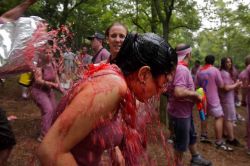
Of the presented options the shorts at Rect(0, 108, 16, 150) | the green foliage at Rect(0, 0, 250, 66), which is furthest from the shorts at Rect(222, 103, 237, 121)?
the shorts at Rect(0, 108, 16, 150)

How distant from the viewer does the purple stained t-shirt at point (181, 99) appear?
17.2 ft

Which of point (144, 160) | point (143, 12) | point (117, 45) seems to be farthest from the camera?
point (143, 12)

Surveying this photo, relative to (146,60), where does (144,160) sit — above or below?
below

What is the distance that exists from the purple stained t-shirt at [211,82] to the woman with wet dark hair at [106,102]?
18.3ft

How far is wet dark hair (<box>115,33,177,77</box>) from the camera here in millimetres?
1682

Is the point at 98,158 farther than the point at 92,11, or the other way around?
the point at 92,11

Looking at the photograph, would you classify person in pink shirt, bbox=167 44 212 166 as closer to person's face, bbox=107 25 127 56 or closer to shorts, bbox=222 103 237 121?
person's face, bbox=107 25 127 56

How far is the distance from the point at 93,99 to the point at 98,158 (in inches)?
17.4

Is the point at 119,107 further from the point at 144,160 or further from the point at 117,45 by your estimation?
the point at 117,45

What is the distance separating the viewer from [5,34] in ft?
9.71

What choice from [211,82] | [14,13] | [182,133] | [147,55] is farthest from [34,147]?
[147,55]

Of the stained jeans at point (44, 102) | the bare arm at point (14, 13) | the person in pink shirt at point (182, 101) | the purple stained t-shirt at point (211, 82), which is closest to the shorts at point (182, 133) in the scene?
the person in pink shirt at point (182, 101)

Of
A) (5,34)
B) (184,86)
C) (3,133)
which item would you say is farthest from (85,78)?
(184,86)

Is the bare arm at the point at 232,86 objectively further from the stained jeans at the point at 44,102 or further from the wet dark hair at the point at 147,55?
the wet dark hair at the point at 147,55
